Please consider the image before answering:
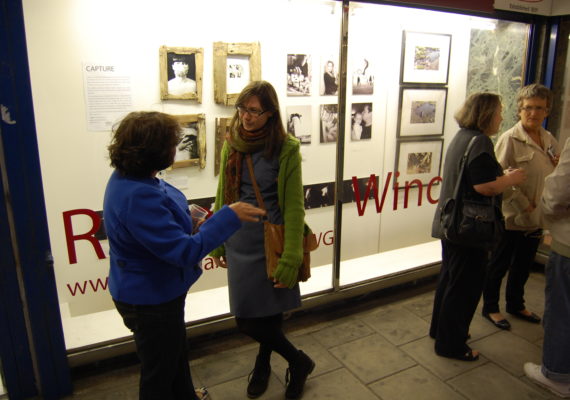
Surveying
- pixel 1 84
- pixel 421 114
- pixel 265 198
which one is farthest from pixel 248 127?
pixel 421 114

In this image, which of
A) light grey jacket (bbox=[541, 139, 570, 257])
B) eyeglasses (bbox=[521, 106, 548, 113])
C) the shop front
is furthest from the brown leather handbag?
eyeglasses (bbox=[521, 106, 548, 113])

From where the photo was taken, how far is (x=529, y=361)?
9.61 feet

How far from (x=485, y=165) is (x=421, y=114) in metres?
Result: 1.54

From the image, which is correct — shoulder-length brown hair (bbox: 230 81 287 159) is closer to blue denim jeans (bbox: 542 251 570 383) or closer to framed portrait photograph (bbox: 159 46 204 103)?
framed portrait photograph (bbox: 159 46 204 103)

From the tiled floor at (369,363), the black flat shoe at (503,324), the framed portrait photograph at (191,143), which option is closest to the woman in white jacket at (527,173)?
the black flat shoe at (503,324)

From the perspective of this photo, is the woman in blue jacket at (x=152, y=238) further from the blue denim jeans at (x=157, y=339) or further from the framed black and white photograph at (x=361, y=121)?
the framed black and white photograph at (x=361, y=121)

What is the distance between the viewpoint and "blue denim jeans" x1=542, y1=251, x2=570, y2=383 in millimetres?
2430

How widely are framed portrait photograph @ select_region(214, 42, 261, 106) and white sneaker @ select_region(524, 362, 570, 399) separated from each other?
8.28ft

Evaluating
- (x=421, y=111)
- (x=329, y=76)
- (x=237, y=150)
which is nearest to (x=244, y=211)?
(x=237, y=150)

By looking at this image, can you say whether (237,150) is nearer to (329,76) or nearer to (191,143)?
(191,143)

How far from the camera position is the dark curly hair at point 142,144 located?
1.62m

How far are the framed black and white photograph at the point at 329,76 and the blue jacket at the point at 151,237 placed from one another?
1905 millimetres

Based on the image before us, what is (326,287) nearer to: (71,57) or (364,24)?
(364,24)

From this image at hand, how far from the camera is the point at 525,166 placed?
122 inches
